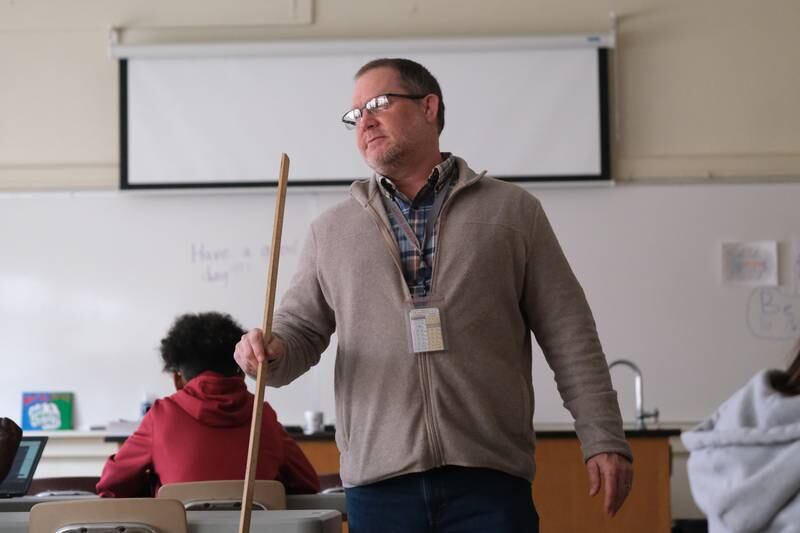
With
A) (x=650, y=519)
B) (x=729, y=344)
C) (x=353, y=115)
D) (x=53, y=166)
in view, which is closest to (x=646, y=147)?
(x=729, y=344)

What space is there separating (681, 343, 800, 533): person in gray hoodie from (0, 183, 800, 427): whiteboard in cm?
421

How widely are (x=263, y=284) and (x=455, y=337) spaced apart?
3774 mm

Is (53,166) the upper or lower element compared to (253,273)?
upper

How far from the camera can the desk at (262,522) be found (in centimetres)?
212

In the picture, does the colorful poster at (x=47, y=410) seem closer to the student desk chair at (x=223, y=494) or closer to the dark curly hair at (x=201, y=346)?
the dark curly hair at (x=201, y=346)

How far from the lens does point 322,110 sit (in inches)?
231

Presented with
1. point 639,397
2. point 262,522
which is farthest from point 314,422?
point 262,522

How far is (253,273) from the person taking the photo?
5832mm

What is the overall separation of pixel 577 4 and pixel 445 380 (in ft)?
13.6

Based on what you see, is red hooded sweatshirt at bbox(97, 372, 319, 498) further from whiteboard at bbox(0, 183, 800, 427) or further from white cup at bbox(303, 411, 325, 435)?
whiteboard at bbox(0, 183, 800, 427)

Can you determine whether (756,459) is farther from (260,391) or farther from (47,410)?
(47,410)

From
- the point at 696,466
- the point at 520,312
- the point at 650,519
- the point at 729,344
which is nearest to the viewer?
the point at 696,466

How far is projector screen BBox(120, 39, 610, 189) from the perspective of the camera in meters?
5.79

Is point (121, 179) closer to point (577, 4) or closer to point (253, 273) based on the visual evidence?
point (253, 273)
